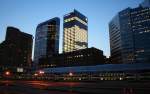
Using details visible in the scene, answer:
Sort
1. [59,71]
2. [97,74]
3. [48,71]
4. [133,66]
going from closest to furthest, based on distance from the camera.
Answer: [133,66]
[97,74]
[59,71]
[48,71]

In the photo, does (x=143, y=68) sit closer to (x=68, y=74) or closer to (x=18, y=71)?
(x=68, y=74)

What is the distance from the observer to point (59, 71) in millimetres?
127125

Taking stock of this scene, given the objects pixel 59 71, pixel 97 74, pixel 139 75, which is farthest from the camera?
pixel 59 71

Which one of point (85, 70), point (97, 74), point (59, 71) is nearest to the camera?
point (97, 74)

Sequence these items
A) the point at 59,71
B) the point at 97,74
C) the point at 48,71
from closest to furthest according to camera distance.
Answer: the point at 97,74
the point at 59,71
the point at 48,71

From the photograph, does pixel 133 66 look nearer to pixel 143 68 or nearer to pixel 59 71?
pixel 143 68

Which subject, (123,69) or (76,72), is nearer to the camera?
(123,69)

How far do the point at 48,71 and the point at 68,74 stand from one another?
83.8ft

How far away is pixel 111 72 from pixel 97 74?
27.4ft

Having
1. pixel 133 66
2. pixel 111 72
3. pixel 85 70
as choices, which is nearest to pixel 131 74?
pixel 133 66

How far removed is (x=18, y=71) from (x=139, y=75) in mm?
146687

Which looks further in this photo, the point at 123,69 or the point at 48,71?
the point at 48,71

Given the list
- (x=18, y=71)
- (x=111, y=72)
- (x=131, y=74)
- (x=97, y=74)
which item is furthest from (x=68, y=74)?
(x=18, y=71)

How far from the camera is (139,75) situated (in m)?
88.0
